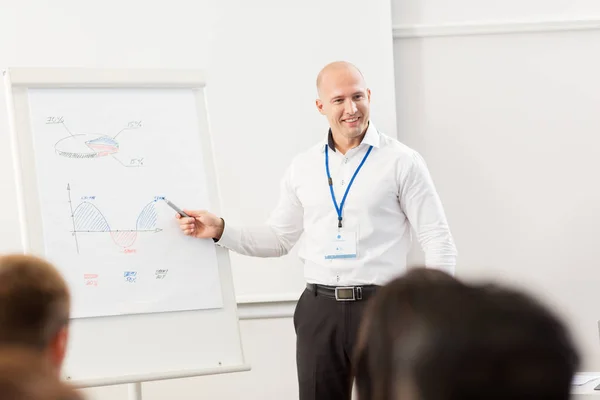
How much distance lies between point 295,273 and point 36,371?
122 inches

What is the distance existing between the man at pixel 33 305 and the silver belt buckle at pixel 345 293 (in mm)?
1446

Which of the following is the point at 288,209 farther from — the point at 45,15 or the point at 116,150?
the point at 45,15

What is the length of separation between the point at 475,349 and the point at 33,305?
795mm

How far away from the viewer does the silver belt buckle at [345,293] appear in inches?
106

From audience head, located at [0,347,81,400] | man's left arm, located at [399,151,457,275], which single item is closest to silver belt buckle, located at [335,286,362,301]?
man's left arm, located at [399,151,457,275]

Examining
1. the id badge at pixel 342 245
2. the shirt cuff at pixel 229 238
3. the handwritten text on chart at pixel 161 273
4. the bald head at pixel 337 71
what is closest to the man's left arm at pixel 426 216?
the id badge at pixel 342 245

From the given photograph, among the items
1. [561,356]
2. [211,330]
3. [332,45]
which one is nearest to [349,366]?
[211,330]

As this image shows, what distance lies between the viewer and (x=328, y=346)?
2.70m

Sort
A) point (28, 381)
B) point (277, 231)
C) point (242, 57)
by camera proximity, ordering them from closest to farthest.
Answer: point (28, 381) < point (277, 231) < point (242, 57)

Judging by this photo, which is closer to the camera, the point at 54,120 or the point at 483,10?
the point at 54,120

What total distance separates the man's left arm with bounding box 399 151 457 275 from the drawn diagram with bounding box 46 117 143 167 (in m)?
0.94

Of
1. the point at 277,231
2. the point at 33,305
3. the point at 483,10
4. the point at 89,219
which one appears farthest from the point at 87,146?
the point at 483,10

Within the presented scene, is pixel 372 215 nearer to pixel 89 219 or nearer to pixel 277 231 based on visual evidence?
pixel 277 231

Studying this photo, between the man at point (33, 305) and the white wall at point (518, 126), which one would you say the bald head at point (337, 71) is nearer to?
the white wall at point (518, 126)
